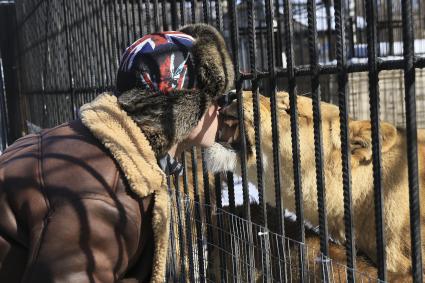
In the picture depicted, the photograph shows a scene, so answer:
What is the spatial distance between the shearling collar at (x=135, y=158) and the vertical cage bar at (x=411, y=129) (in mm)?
806

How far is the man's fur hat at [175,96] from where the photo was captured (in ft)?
6.78

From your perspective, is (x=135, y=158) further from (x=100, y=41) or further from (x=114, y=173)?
(x=100, y=41)

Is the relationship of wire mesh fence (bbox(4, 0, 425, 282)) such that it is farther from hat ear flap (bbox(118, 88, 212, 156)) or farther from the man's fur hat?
hat ear flap (bbox(118, 88, 212, 156))

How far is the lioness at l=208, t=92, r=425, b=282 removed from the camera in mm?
3547

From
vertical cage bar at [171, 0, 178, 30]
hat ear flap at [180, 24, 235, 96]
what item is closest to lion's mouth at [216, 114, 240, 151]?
vertical cage bar at [171, 0, 178, 30]

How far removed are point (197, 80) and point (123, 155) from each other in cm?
44

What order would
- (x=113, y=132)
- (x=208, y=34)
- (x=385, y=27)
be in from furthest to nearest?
(x=385, y=27) < (x=208, y=34) < (x=113, y=132)

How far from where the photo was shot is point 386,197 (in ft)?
12.0

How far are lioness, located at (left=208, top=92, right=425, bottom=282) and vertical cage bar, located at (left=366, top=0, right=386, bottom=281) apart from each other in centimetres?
141

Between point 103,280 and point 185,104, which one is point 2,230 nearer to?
point 103,280

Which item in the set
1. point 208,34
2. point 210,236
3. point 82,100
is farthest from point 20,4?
point 208,34

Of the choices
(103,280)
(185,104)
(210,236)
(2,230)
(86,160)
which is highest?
A: (185,104)

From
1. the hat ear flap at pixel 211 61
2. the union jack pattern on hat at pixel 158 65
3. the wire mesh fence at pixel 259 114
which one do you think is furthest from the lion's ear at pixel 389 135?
the union jack pattern on hat at pixel 158 65

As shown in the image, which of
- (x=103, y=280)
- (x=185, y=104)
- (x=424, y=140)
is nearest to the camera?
(x=103, y=280)
